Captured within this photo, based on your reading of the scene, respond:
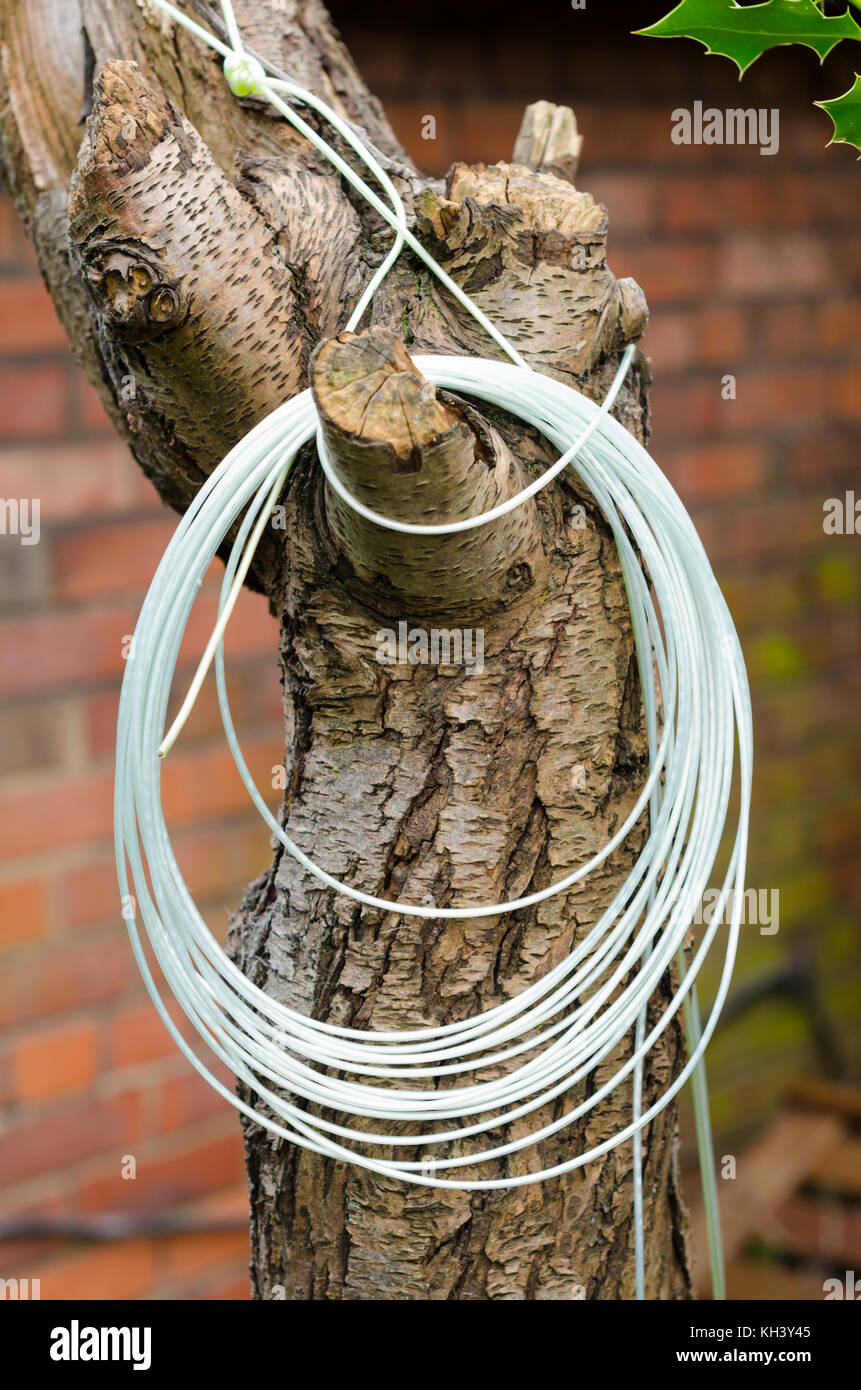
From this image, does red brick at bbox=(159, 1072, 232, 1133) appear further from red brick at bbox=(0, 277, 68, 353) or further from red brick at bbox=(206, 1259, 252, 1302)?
red brick at bbox=(0, 277, 68, 353)

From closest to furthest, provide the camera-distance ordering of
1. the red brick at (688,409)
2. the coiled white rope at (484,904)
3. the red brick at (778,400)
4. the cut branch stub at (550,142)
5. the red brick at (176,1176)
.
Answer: the coiled white rope at (484,904) < the cut branch stub at (550,142) < the red brick at (176,1176) < the red brick at (688,409) < the red brick at (778,400)

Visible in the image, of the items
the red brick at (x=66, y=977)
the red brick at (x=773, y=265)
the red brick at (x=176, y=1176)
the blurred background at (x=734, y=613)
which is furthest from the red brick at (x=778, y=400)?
the red brick at (x=176, y=1176)

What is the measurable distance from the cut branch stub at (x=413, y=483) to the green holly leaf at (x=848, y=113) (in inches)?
12.3

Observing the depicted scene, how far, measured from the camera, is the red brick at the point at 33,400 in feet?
6.25

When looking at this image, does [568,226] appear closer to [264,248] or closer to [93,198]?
[264,248]

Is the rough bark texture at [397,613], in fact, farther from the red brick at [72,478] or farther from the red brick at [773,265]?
the red brick at [773,265]

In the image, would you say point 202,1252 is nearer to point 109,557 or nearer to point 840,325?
point 109,557

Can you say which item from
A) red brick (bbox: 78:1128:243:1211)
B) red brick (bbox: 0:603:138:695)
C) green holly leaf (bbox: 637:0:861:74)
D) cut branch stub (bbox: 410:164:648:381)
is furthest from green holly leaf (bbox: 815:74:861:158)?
red brick (bbox: 78:1128:243:1211)

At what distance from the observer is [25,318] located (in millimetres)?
1905

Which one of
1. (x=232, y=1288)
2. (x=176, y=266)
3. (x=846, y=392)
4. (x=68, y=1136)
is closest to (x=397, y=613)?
(x=176, y=266)

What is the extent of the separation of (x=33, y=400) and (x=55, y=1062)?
1.07m

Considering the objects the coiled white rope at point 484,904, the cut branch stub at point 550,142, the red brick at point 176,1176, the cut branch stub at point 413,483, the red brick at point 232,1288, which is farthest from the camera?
the red brick at point 232,1288

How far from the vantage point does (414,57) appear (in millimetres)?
2119

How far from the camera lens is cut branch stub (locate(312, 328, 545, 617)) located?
0.74 metres
